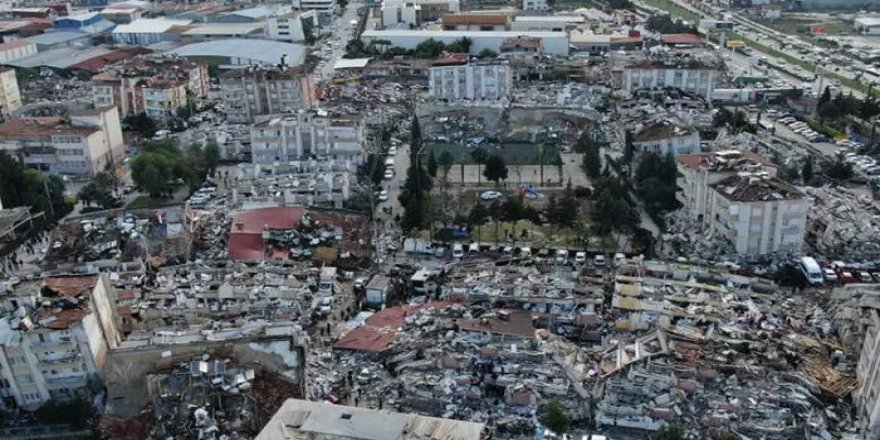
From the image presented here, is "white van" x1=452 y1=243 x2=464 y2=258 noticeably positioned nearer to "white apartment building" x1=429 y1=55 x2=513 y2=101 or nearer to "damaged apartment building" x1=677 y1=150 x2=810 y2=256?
"damaged apartment building" x1=677 y1=150 x2=810 y2=256

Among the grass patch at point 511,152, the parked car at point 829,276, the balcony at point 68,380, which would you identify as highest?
the balcony at point 68,380

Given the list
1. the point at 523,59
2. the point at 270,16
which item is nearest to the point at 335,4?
the point at 270,16

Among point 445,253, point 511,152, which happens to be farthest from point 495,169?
point 445,253

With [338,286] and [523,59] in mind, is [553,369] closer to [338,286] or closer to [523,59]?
[338,286]

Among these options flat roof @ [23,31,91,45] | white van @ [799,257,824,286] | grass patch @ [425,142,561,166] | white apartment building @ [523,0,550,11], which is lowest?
white van @ [799,257,824,286]

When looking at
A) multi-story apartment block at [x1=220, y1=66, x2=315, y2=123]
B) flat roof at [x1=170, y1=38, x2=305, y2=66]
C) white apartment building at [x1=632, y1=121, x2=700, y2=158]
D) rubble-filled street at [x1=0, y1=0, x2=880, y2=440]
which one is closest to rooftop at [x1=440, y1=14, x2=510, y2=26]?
rubble-filled street at [x1=0, y1=0, x2=880, y2=440]

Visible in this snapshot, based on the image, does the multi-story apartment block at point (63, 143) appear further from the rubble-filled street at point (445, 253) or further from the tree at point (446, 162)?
the tree at point (446, 162)

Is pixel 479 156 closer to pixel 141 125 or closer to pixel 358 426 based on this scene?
pixel 141 125

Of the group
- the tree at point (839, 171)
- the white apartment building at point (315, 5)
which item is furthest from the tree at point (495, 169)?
the white apartment building at point (315, 5)
